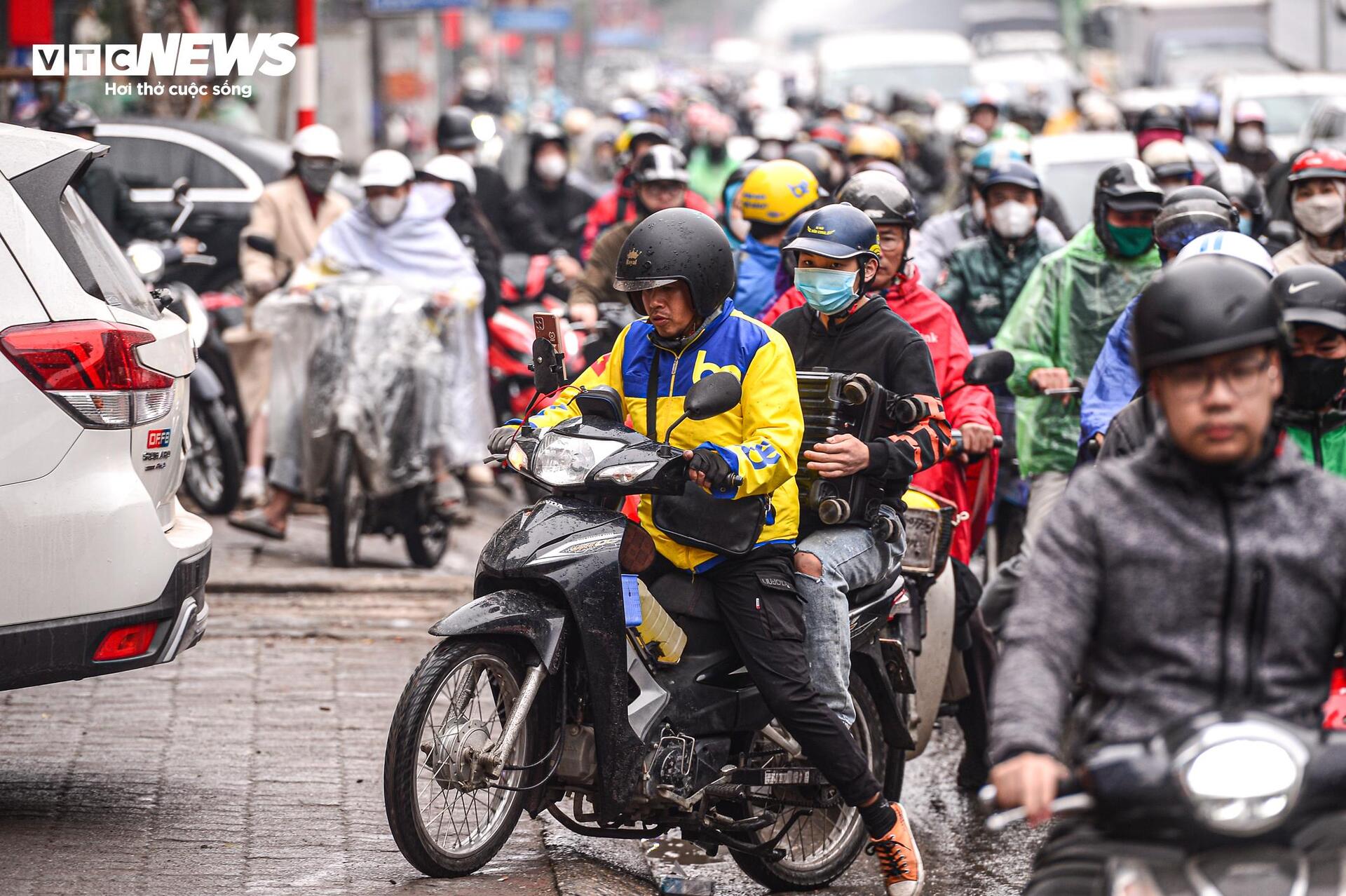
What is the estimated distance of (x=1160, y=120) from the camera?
37.2ft

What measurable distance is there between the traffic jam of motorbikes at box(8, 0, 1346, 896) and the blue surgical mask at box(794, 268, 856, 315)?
12mm

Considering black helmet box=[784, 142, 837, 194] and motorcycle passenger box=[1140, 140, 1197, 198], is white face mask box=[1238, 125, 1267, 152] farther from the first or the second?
black helmet box=[784, 142, 837, 194]

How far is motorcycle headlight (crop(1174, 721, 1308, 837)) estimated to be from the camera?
2.86m

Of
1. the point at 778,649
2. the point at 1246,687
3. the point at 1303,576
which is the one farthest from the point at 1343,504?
the point at 778,649

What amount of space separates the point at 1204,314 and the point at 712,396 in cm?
176

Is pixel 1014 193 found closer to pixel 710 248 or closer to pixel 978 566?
pixel 978 566

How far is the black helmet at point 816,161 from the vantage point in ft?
34.9

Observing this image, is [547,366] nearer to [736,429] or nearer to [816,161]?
[736,429]

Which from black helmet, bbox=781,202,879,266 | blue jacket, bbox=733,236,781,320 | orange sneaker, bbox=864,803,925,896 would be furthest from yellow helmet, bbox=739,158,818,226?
orange sneaker, bbox=864,803,925,896

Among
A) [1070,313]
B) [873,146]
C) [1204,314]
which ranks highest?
[1204,314]

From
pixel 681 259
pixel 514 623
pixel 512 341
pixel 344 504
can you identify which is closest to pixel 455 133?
pixel 512 341

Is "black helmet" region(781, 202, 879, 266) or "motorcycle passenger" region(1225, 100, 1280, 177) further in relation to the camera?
"motorcycle passenger" region(1225, 100, 1280, 177)

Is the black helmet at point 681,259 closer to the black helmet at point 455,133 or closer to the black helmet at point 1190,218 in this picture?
the black helmet at point 1190,218

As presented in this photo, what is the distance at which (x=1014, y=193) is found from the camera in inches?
336
